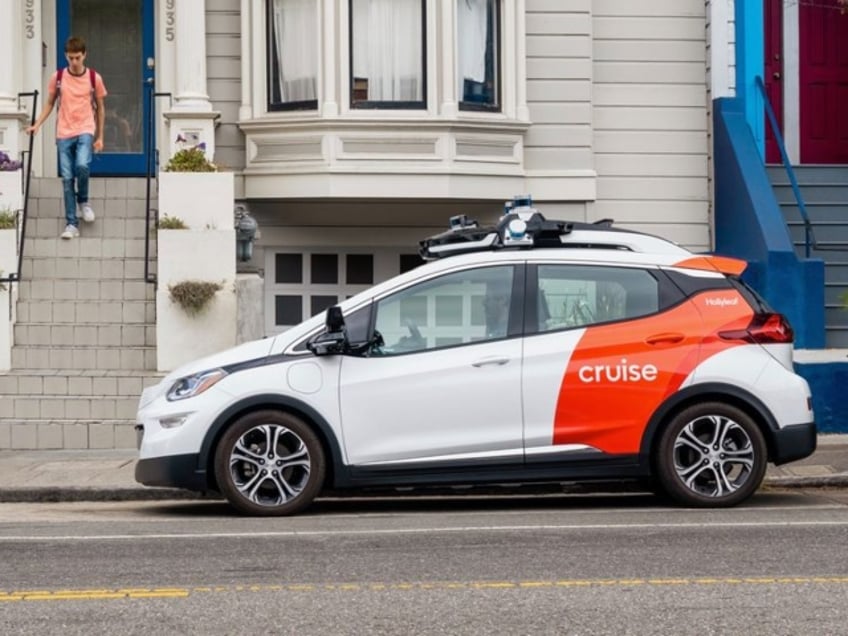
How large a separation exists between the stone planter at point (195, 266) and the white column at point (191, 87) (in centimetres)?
105

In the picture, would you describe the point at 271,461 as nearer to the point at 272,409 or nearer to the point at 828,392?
the point at 272,409

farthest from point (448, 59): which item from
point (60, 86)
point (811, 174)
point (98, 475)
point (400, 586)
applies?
point (400, 586)

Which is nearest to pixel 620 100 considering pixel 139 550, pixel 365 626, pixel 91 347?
pixel 91 347

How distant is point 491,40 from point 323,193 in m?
2.52

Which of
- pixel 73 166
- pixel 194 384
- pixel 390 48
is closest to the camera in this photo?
pixel 194 384

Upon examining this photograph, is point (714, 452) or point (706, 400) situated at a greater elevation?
point (706, 400)

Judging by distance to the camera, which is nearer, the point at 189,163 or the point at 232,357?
the point at 232,357

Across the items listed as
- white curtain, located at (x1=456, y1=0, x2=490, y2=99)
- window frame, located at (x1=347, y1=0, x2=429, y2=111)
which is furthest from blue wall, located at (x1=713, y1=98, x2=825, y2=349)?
window frame, located at (x1=347, y1=0, x2=429, y2=111)

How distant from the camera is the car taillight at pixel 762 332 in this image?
1135 cm

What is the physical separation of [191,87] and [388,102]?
2.01 m

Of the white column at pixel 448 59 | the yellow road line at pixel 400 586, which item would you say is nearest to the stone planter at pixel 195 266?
the white column at pixel 448 59

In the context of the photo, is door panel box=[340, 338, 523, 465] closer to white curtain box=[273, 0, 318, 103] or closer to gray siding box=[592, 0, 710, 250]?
white curtain box=[273, 0, 318, 103]

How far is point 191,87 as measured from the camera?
1770 cm

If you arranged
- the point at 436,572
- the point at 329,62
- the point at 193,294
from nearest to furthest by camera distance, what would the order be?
the point at 436,572 < the point at 193,294 < the point at 329,62
